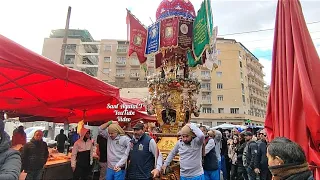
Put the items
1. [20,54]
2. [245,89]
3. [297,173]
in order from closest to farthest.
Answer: [297,173] → [20,54] → [245,89]

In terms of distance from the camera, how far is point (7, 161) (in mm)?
2158

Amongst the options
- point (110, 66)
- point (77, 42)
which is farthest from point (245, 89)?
point (77, 42)

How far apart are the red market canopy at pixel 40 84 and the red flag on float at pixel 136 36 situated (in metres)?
4.68

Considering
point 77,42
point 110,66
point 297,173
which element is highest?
point 77,42

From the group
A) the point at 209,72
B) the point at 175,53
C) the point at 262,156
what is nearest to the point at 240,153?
the point at 262,156

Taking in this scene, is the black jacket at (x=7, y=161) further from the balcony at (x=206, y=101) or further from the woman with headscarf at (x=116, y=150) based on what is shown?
the balcony at (x=206, y=101)

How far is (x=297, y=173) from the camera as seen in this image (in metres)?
1.80

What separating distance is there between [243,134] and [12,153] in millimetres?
7506

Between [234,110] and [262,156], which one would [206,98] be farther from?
[262,156]

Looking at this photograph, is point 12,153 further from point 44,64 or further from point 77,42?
point 77,42

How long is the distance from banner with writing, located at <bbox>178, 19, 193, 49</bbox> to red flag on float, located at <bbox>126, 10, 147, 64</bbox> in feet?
5.90

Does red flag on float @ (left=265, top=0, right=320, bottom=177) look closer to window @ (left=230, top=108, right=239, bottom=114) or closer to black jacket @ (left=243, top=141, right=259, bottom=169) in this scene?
black jacket @ (left=243, top=141, right=259, bottom=169)

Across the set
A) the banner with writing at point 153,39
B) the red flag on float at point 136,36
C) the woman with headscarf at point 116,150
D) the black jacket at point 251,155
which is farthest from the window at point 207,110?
the woman with headscarf at point 116,150

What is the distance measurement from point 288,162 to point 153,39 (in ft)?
27.9
